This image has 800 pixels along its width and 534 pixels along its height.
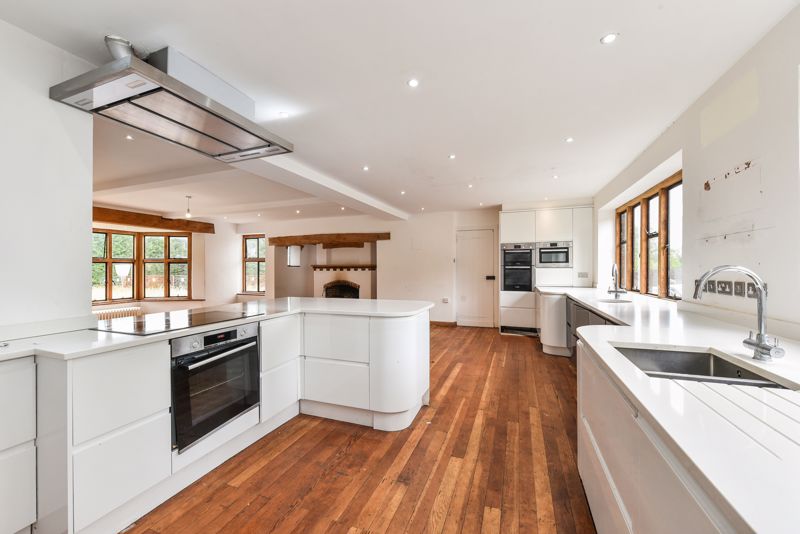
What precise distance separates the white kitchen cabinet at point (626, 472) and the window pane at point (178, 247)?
9039 mm

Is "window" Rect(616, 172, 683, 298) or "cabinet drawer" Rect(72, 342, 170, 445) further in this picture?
"window" Rect(616, 172, 683, 298)

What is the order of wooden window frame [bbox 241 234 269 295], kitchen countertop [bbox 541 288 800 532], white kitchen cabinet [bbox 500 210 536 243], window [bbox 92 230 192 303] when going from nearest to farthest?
kitchen countertop [bbox 541 288 800 532] < white kitchen cabinet [bbox 500 210 536 243] < window [bbox 92 230 192 303] < wooden window frame [bbox 241 234 269 295]

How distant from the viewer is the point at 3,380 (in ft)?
4.17

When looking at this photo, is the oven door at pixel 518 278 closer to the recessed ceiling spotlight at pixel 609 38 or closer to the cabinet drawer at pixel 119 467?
the recessed ceiling spotlight at pixel 609 38

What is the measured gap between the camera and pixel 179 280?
26.3ft

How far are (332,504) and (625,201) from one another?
4.81 metres

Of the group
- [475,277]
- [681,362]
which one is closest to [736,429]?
[681,362]

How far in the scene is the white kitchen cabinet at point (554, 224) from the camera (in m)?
5.36

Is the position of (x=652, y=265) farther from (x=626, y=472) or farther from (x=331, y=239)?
(x=331, y=239)

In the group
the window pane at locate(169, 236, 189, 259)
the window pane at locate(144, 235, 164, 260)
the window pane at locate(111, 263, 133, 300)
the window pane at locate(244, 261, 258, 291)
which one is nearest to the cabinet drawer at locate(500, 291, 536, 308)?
the window pane at locate(244, 261, 258, 291)

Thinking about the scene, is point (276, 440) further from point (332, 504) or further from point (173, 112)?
point (173, 112)

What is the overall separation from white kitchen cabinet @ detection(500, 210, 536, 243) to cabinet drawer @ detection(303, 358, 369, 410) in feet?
Result: 13.6

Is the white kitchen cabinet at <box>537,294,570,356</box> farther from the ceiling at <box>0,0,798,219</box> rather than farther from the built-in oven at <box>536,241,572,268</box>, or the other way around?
the ceiling at <box>0,0,798,219</box>

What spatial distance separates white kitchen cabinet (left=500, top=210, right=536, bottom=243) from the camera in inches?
219
